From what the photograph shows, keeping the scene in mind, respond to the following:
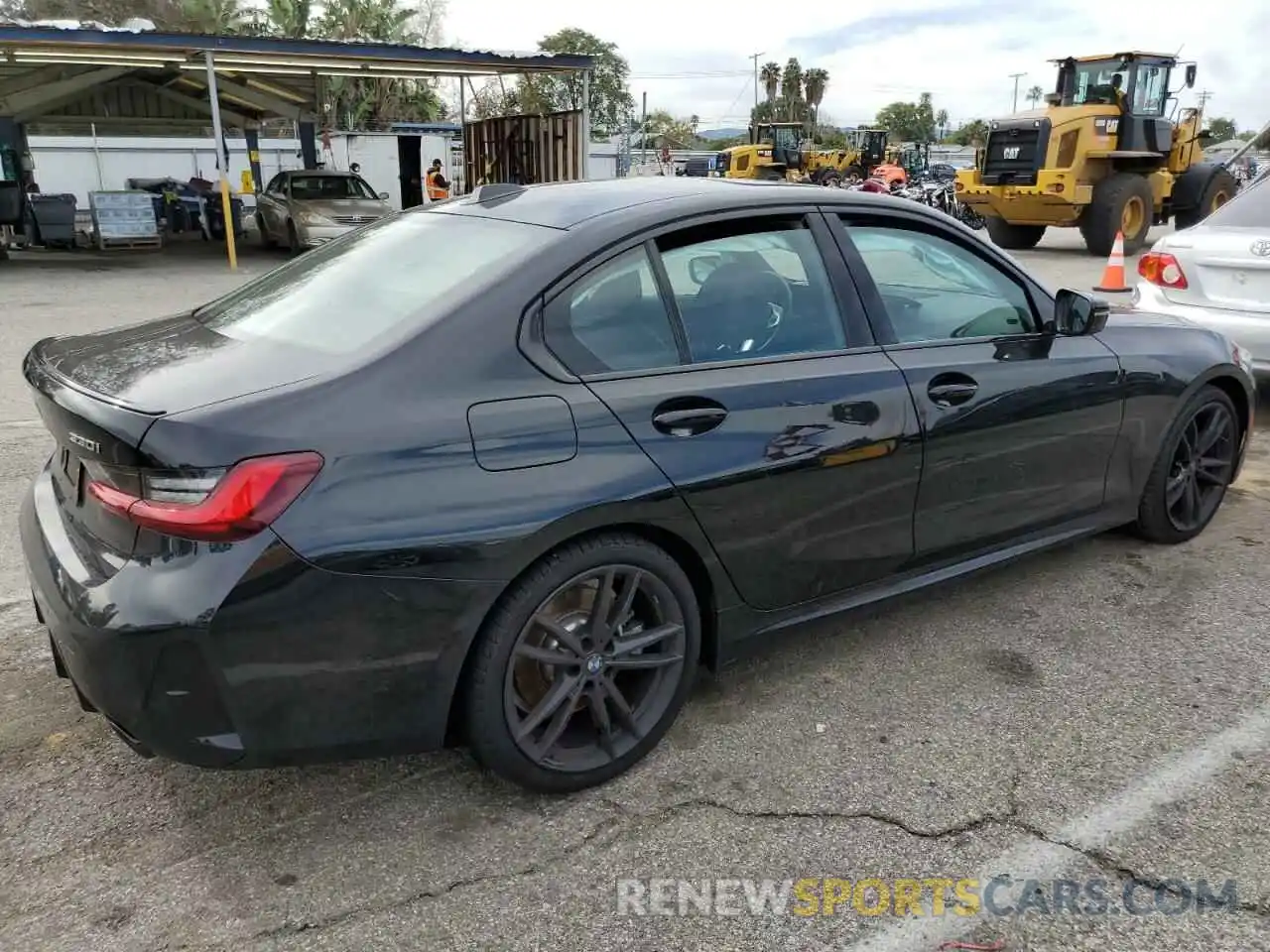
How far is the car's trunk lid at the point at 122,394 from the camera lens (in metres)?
2.15

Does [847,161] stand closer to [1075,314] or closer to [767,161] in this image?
[767,161]

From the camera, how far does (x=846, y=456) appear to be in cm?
292

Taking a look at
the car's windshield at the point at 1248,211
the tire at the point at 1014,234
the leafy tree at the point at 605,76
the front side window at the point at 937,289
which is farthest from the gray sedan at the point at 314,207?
the leafy tree at the point at 605,76

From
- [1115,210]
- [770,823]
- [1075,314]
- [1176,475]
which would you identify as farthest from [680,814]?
[1115,210]

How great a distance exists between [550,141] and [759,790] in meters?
16.9

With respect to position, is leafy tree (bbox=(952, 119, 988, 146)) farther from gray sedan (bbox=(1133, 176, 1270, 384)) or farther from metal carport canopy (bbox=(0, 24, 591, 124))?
gray sedan (bbox=(1133, 176, 1270, 384))

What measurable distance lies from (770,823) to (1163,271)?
17.2ft

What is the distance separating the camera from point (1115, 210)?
16000 mm

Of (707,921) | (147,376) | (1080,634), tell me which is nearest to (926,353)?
(1080,634)

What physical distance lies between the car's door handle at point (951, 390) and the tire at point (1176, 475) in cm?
127

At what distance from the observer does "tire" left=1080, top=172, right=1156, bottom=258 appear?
52.6 feet

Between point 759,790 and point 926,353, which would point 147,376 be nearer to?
point 759,790

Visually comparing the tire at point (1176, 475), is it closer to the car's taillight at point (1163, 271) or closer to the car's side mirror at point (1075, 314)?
the car's side mirror at point (1075, 314)

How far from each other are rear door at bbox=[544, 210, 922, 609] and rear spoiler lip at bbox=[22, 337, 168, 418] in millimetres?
953
